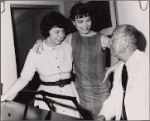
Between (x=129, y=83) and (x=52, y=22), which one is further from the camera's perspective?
(x=52, y=22)

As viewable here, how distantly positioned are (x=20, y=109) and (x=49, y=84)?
2.14 ft

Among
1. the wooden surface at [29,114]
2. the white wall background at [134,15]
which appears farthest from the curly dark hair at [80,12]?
the wooden surface at [29,114]

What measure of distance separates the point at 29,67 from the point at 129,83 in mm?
763

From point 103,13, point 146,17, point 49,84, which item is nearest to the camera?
point 146,17

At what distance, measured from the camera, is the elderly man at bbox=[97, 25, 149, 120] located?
1.42m

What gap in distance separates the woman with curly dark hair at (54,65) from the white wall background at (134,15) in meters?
0.49

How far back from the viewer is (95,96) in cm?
195

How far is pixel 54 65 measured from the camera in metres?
1.91

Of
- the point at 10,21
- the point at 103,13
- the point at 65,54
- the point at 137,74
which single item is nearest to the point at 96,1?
the point at 103,13

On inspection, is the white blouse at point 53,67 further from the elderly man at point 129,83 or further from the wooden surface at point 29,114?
the wooden surface at point 29,114

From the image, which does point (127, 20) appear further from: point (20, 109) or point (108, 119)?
point (20, 109)

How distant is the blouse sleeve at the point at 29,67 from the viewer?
5.98 ft

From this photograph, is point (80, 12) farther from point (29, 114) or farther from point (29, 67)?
point (29, 114)

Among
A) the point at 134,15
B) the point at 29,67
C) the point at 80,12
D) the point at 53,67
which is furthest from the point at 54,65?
the point at 134,15
